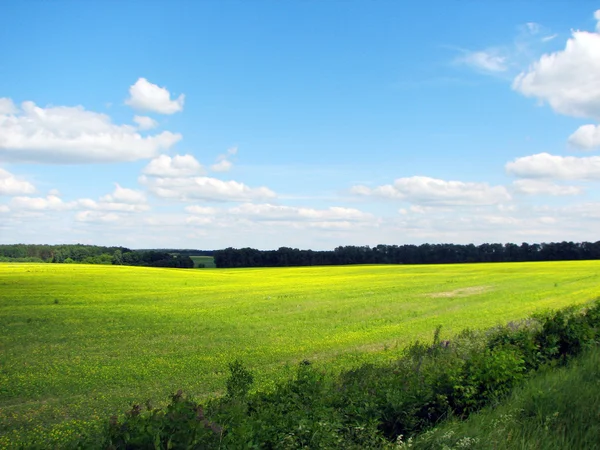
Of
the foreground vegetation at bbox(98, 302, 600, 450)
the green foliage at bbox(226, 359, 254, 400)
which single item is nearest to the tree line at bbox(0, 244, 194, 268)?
the green foliage at bbox(226, 359, 254, 400)

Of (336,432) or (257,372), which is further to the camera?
(257,372)

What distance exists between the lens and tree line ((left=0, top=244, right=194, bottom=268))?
92.6m

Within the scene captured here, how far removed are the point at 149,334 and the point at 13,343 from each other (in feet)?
16.9

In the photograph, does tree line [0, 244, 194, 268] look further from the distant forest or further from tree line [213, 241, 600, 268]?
tree line [213, 241, 600, 268]

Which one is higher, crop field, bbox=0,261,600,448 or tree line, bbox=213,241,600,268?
tree line, bbox=213,241,600,268

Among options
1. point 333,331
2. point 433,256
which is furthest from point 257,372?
point 433,256

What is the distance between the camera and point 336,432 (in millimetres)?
5934

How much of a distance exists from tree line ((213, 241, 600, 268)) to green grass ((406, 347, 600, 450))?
10157 cm

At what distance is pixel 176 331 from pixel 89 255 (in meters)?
78.5

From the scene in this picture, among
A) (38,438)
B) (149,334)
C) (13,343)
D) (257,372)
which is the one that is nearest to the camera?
(38,438)

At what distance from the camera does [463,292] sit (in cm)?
4103

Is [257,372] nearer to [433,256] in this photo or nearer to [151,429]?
[151,429]

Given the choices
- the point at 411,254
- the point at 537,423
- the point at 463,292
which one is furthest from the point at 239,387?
the point at 411,254

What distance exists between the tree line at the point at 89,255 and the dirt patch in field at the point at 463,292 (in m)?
67.3
